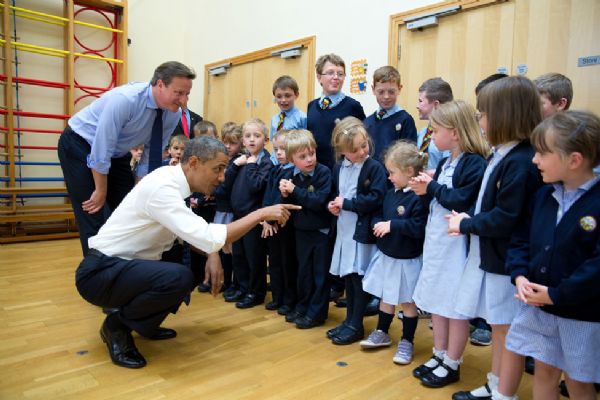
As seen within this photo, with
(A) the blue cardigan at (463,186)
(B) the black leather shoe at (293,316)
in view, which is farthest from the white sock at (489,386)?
(B) the black leather shoe at (293,316)

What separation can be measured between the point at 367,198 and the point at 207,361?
44.6 inches

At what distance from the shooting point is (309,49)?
5.00 m

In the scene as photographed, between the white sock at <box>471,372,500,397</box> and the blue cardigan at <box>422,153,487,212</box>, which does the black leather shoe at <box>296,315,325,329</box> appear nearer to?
the white sock at <box>471,372,500,397</box>

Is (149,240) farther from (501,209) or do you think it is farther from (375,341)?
(501,209)

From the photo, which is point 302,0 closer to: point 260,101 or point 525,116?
A: point 260,101

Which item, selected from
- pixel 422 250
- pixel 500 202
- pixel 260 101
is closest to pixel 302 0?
pixel 260 101

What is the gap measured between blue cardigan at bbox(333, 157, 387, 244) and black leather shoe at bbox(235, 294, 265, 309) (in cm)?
99

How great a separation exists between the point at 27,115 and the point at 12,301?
3.19 meters

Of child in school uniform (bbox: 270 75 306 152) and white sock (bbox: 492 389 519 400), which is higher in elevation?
child in school uniform (bbox: 270 75 306 152)

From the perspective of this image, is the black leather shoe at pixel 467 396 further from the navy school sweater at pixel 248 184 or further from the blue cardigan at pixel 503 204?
the navy school sweater at pixel 248 184

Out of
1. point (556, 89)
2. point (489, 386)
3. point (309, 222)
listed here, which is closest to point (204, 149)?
point (309, 222)

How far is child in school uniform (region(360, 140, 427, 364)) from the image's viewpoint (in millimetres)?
2168

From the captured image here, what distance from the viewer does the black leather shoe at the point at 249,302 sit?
3031mm

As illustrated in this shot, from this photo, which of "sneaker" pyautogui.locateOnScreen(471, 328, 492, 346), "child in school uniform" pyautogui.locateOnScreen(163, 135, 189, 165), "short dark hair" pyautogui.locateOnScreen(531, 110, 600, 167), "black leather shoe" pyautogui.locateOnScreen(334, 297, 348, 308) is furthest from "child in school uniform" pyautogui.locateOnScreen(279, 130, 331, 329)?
"short dark hair" pyautogui.locateOnScreen(531, 110, 600, 167)
